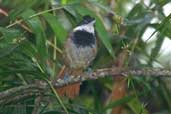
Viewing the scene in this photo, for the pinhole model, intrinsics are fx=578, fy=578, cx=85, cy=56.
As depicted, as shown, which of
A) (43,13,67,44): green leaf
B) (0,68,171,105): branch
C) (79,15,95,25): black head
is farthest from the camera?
(79,15,95,25): black head

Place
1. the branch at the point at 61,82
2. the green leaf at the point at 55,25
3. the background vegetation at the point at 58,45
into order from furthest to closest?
the green leaf at the point at 55,25, the background vegetation at the point at 58,45, the branch at the point at 61,82

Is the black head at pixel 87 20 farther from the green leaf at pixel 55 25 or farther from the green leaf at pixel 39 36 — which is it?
the green leaf at pixel 39 36

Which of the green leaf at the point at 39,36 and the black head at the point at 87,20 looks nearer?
the green leaf at the point at 39,36

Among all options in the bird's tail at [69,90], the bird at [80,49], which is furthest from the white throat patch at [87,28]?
the bird's tail at [69,90]

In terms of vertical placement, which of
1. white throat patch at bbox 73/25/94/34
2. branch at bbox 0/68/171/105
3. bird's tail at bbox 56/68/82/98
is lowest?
bird's tail at bbox 56/68/82/98

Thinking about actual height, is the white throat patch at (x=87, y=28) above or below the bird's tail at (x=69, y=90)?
above

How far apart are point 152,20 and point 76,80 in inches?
32.5

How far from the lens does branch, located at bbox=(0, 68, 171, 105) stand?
1.98 meters

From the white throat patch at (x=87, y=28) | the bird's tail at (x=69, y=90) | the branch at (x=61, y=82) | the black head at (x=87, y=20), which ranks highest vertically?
the black head at (x=87, y=20)

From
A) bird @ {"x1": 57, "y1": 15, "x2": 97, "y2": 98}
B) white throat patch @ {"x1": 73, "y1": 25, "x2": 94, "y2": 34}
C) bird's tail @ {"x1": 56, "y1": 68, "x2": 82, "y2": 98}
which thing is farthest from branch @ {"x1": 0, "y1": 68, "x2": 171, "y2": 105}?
white throat patch @ {"x1": 73, "y1": 25, "x2": 94, "y2": 34}

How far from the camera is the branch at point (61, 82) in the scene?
6.50 ft

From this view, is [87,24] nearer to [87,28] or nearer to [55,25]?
[87,28]

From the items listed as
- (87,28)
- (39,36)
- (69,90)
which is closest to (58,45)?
(87,28)

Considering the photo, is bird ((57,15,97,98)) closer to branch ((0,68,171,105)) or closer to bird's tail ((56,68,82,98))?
bird's tail ((56,68,82,98))
